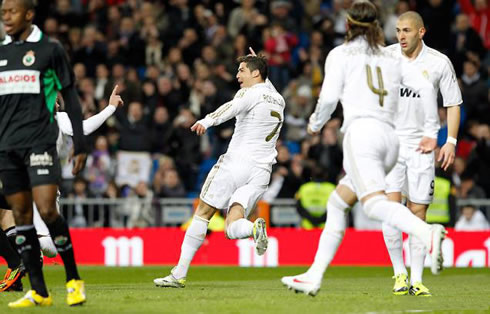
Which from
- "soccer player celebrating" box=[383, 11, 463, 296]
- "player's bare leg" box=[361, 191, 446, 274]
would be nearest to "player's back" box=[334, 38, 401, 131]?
"player's bare leg" box=[361, 191, 446, 274]

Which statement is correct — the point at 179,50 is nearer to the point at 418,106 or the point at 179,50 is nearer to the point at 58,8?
the point at 58,8

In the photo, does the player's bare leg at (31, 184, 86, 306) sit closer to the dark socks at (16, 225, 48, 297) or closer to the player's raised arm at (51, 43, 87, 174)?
the dark socks at (16, 225, 48, 297)

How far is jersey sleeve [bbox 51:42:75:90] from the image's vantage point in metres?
8.67

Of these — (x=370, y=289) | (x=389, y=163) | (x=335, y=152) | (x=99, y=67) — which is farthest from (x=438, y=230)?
(x=99, y=67)

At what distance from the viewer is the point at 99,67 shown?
2295 centimetres

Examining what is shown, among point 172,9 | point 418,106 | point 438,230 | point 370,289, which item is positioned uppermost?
point 172,9

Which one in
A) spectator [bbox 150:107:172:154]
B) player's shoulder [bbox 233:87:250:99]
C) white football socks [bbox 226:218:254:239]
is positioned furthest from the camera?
spectator [bbox 150:107:172:154]

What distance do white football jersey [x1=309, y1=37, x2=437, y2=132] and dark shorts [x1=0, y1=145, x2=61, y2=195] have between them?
2.15m

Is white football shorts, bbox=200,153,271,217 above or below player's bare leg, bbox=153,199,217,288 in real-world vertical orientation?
above

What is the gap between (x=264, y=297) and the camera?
998cm

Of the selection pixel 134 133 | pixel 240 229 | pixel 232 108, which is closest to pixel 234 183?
pixel 240 229

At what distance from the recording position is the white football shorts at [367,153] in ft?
28.8

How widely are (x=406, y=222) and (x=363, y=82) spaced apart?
1225 mm

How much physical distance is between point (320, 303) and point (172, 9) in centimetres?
1622
